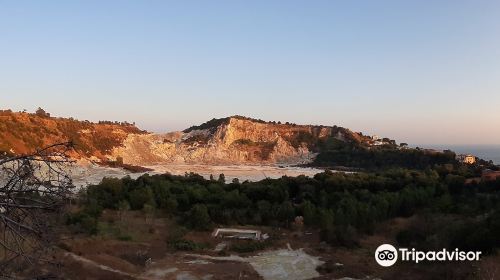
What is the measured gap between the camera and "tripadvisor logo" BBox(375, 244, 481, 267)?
20.3m

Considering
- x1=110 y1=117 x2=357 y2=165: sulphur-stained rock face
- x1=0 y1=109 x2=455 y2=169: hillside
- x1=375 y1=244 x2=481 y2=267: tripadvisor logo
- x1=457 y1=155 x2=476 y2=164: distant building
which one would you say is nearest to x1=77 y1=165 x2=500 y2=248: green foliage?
x1=375 y1=244 x2=481 y2=267: tripadvisor logo

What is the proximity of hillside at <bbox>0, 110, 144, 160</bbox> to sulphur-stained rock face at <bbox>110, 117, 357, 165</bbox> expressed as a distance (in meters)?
3.13

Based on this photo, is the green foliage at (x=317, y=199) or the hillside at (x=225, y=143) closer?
the green foliage at (x=317, y=199)

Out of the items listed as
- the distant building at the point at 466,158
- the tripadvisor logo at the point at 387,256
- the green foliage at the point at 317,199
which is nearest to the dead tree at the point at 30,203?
the tripadvisor logo at the point at 387,256

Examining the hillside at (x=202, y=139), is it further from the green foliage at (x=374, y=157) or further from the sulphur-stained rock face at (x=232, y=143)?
the green foliage at (x=374, y=157)

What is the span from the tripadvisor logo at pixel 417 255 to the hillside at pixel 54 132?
1793 inches

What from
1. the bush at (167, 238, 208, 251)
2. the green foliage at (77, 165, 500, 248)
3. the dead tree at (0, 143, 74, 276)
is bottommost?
the bush at (167, 238, 208, 251)

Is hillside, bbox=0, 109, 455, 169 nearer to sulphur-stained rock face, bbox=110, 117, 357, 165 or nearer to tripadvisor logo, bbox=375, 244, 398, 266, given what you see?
sulphur-stained rock face, bbox=110, 117, 357, 165

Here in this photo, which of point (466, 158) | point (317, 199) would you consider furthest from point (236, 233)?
point (466, 158)

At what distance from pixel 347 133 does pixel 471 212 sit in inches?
3202

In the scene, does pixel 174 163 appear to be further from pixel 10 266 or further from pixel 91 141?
pixel 10 266

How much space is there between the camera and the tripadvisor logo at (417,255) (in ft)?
66.5

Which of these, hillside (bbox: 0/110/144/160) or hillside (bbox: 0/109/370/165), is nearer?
hillside (bbox: 0/110/144/160)

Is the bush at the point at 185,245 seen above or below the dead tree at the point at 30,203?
below
